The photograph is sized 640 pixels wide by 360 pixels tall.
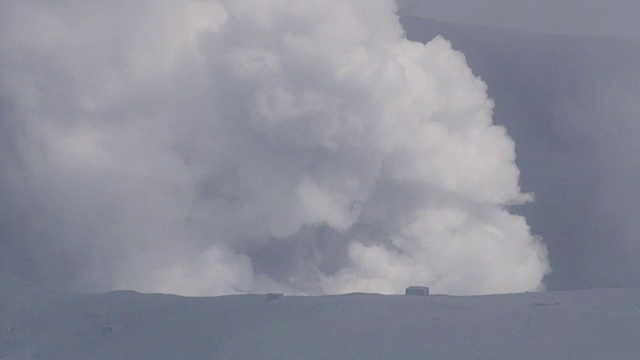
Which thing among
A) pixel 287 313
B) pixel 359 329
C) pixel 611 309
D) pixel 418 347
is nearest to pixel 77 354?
pixel 287 313

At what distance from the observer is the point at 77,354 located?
4731cm

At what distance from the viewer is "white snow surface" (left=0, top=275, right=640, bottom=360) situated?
130ft

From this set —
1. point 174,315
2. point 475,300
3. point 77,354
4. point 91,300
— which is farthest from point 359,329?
point 91,300

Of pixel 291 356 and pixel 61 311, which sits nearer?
pixel 291 356

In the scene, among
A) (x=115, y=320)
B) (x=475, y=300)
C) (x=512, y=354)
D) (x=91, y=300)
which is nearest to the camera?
(x=512, y=354)

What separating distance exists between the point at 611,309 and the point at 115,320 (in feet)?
78.8

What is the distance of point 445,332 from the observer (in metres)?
41.4

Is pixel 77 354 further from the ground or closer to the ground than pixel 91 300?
closer to the ground

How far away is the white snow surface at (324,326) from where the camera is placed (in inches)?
1565

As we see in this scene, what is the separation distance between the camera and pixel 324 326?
44438 mm

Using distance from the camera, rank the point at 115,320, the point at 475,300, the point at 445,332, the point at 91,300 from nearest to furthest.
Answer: the point at 445,332 < the point at 475,300 < the point at 115,320 < the point at 91,300

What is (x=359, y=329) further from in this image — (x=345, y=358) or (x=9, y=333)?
(x=9, y=333)

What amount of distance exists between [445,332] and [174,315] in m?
14.8

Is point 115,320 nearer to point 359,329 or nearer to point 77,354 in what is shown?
point 77,354
